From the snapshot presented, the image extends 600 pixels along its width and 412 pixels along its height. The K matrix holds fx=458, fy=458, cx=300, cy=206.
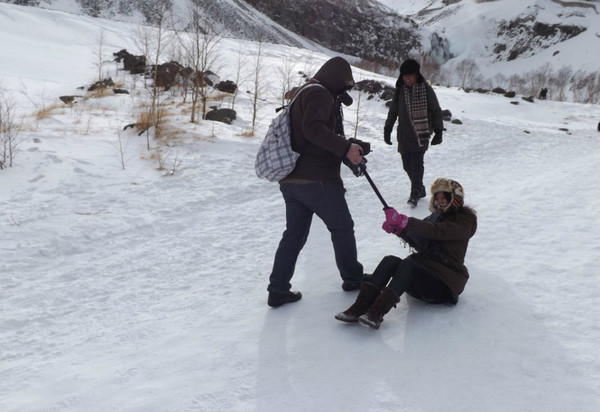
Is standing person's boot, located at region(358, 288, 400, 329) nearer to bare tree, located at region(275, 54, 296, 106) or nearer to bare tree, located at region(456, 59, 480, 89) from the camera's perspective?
bare tree, located at region(275, 54, 296, 106)

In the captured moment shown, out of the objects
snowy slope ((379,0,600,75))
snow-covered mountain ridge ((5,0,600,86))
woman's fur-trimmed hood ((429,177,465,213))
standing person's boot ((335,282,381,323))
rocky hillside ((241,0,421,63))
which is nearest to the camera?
standing person's boot ((335,282,381,323))

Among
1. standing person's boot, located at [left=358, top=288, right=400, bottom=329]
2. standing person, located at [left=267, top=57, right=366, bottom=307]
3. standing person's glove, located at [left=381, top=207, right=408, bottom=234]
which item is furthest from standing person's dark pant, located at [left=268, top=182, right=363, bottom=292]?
standing person's boot, located at [left=358, top=288, right=400, bottom=329]

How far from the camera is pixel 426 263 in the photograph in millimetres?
2877

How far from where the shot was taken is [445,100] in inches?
778

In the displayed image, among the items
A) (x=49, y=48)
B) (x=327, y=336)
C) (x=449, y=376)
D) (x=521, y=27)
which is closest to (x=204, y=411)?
(x=327, y=336)

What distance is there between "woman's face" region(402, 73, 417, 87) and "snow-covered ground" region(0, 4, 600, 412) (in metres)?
1.52

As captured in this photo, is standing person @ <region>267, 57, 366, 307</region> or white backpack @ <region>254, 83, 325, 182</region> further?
white backpack @ <region>254, 83, 325, 182</region>

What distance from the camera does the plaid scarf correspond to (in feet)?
17.7

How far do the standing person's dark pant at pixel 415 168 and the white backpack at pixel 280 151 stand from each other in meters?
2.95

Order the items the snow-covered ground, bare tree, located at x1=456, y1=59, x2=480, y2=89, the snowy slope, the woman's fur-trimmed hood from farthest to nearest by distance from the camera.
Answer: the snowy slope → bare tree, located at x1=456, y1=59, x2=480, y2=89 → the woman's fur-trimmed hood → the snow-covered ground

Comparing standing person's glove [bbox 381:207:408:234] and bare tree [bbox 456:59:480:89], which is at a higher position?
bare tree [bbox 456:59:480:89]

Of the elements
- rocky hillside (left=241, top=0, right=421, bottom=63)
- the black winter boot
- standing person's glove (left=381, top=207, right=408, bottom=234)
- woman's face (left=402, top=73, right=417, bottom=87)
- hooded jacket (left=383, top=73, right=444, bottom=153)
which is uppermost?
rocky hillside (left=241, top=0, right=421, bottom=63)

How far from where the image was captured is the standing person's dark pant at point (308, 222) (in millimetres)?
3006

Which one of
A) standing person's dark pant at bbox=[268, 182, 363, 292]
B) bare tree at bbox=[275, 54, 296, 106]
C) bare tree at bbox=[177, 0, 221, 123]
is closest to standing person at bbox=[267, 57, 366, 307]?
standing person's dark pant at bbox=[268, 182, 363, 292]
